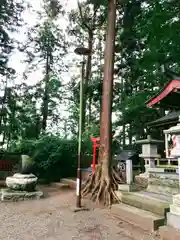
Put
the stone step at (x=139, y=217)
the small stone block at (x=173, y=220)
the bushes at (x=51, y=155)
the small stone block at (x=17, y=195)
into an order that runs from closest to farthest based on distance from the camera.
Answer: the small stone block at (x=173, y=220)
the stone step at (x=139, y=217)
the small stone block at (x=17, y=195)
the bushes at (x=51, y=155)

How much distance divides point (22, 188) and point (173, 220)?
469 cm

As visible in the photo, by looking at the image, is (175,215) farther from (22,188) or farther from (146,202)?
(22,188)

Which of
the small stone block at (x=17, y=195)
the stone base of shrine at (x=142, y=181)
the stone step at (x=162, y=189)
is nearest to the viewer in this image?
the stone step at (x=162, y=189)

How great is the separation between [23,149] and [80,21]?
9.88 meters

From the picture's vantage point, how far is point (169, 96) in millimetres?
5164

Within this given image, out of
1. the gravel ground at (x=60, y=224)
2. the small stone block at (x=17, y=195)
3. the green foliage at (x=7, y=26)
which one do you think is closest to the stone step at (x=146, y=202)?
the gravel ground at (x=60, y=224)

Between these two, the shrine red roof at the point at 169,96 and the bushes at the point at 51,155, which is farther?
the bushes at the point at 51,155

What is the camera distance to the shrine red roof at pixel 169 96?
4570 millimetres

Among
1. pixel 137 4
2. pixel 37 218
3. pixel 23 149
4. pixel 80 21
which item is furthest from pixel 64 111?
pixel 37 218

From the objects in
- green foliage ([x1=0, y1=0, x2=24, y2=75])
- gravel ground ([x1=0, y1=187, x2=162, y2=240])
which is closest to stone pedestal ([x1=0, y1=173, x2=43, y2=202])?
gravel ground ([x1=0, y1=187, x2=162, y2=240])

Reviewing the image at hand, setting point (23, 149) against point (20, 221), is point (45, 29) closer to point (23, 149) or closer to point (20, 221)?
point (23, 149)

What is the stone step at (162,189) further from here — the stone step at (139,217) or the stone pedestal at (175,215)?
the stone pedestal at (175,215)

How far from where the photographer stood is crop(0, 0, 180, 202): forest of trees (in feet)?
32.3

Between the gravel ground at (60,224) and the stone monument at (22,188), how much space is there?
45 cm
